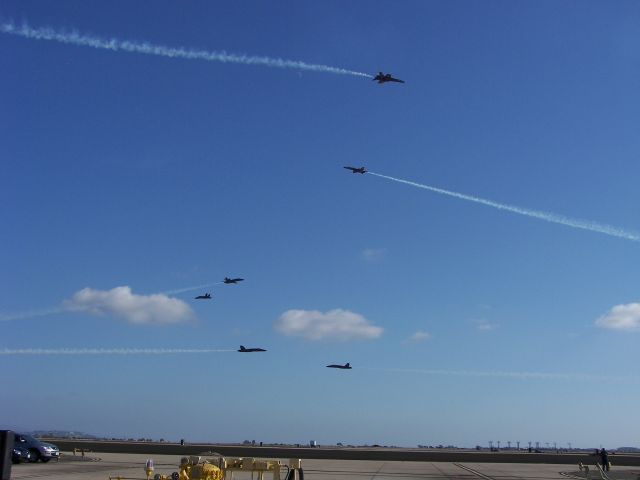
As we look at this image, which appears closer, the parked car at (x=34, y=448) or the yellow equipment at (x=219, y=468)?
the yellow equipment at (x=219, y=468)

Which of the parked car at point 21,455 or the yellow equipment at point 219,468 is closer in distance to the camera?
Result: the yellow equipment at point 219,468

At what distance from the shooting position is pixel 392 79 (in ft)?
205

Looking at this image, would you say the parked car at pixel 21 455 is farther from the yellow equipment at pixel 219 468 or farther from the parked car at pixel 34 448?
the yellow equipment at pixel 219 468

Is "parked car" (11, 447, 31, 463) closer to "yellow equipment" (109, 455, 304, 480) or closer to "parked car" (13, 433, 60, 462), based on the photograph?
"parked car" (13, 433, 60, 462)

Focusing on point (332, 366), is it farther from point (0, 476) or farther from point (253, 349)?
point (0, 476)

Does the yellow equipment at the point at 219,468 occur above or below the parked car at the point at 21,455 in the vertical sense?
above

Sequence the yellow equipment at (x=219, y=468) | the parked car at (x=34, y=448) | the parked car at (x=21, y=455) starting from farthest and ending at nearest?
the parked car at (x=34, y=448)
the parked car at (x=21, y=455)
the yellow equipment at (x=219, y=468)

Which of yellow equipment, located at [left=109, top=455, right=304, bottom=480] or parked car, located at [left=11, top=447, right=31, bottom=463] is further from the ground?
yellow equipment, located at [left=109, top=455, right=304, bottom=480]

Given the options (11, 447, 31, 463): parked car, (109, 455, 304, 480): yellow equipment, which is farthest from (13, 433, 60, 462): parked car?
(109, 455, 304, 480): yellow equipment

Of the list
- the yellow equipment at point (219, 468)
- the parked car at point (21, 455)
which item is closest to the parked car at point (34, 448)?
the parked car at point (21, 455)

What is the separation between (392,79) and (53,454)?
42486 mm

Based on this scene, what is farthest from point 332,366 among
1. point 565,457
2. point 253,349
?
point 565,457

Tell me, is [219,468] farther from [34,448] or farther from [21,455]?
[34,448]

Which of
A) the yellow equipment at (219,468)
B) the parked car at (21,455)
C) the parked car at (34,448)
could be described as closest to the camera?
the yellow equipment at (219,468)
